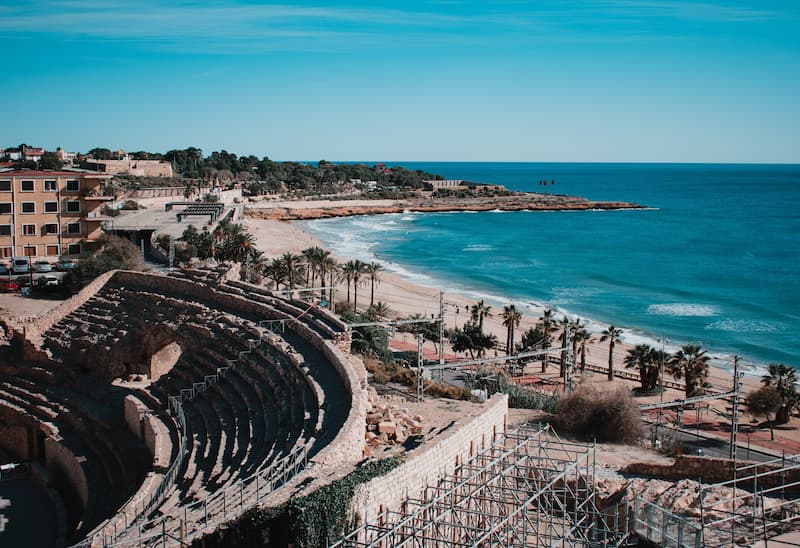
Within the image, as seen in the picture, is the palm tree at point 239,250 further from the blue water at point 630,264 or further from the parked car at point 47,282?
the blue water at point 630,264

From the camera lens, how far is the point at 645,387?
42.0 metres

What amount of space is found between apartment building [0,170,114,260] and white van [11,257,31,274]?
3.02 meters

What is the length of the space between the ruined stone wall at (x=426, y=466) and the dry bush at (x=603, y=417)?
7.61 metres

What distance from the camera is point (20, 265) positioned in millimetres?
48750

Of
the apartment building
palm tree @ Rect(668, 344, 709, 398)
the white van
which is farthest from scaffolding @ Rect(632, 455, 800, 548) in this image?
the apartment building

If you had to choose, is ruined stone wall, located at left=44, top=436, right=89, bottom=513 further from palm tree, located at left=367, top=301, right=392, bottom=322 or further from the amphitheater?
palm tree, located at left=367, top=301, right=392, bottom=322

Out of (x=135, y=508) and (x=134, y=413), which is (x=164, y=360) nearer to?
(x=134, y=413)

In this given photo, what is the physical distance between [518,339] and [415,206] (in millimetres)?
112590

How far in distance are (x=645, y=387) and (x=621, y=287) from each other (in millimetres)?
32991

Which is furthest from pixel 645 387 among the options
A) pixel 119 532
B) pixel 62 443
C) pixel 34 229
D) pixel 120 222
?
pixel 120 222

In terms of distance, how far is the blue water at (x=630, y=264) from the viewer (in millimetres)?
58812

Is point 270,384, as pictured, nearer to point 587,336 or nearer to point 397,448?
point 397,448

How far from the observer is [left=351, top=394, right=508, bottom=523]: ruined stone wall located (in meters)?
15.1

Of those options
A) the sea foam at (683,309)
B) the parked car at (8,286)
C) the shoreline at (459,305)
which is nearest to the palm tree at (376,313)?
the shoreline at (459,305)
